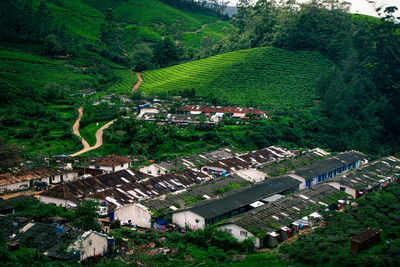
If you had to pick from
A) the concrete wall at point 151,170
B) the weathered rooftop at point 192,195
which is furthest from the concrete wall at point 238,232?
the concrete wall at point 151,170

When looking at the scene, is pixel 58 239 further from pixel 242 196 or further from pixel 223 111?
pixel 223 111

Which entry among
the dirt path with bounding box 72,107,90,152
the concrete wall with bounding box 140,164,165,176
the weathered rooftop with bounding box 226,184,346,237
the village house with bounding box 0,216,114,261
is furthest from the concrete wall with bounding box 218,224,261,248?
the dirt path with bounding box 72,107,90,152

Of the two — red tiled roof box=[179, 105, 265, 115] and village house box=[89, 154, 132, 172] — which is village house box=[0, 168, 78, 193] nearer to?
village house box=[89, 154, 132, 172]

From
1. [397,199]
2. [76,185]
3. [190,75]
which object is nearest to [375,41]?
[190,75]

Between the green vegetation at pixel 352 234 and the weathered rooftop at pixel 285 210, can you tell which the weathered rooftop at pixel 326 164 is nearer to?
the weathered rooftop at pixel 285 210

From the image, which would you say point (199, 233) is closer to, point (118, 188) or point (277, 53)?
point (118, 188)

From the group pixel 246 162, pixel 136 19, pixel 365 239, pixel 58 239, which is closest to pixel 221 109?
pixel 246 162

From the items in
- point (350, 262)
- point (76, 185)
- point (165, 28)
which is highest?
point (165, 28)
